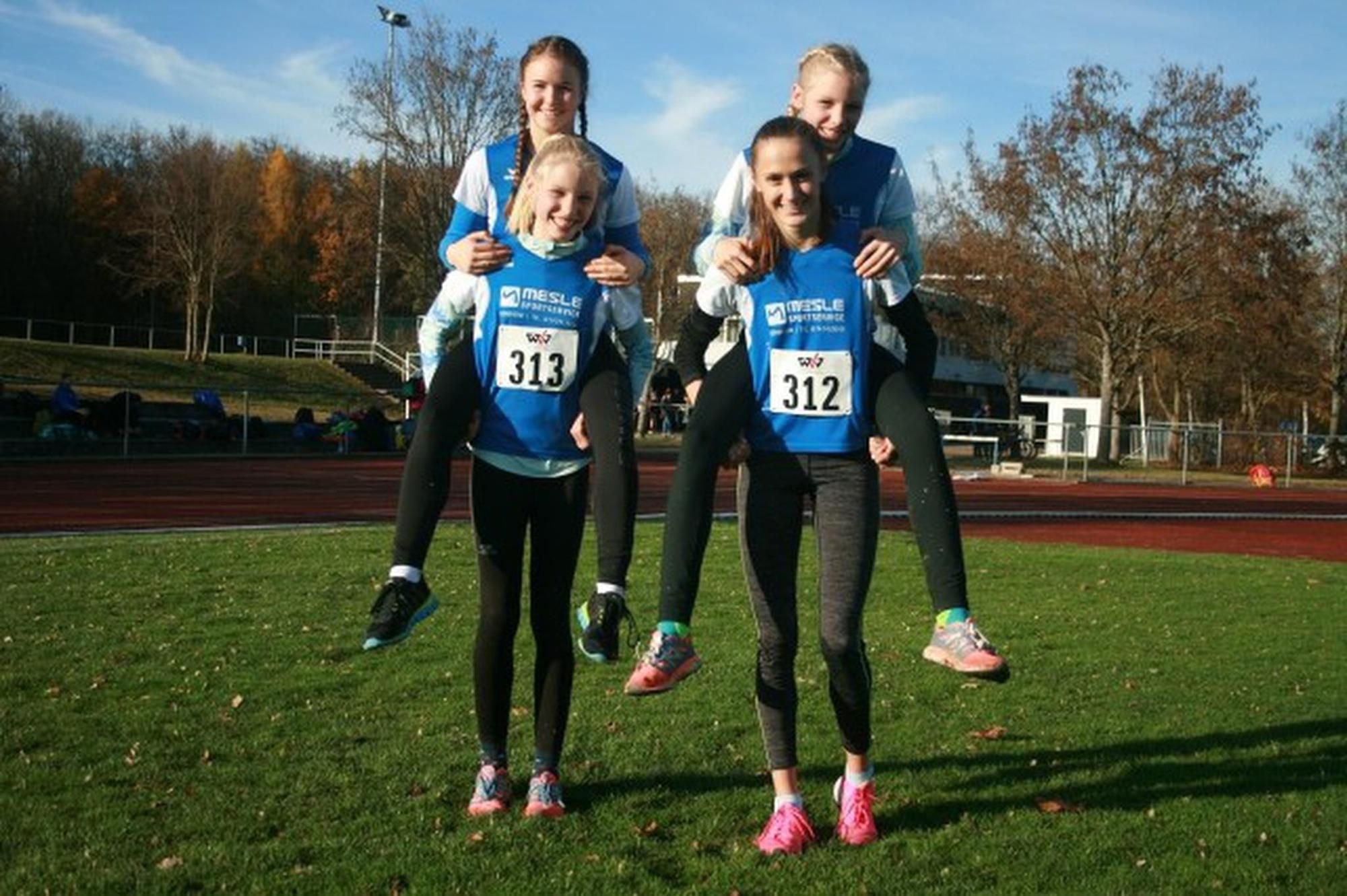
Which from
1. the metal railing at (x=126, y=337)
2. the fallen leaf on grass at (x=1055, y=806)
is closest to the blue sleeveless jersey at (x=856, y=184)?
the fallen leaf on grass at (x=1055, y=806)

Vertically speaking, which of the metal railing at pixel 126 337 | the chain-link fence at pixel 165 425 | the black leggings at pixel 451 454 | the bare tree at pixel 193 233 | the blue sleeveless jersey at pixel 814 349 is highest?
the bare tree at pixel 193 233

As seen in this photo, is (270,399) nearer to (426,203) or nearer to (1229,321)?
(426,203)

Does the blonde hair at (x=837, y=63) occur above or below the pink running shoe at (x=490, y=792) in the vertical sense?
above

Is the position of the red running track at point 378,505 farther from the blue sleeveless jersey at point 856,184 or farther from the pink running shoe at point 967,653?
the pink running shoe at point 967,653

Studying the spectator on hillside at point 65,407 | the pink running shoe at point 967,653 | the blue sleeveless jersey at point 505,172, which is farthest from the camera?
the spectator on hillside at point 65,407

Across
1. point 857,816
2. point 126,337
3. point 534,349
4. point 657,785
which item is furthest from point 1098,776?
point 126,337

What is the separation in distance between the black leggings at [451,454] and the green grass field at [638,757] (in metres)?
0.96

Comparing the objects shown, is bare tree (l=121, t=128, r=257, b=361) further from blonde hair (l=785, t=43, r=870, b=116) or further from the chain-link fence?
blonde hair (l=785, t=43, r=870, b=116)

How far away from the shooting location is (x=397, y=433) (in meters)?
32.0

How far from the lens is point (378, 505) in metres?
18.5

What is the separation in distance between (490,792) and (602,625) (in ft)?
3.03

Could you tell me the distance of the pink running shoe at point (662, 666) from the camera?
4.06 m

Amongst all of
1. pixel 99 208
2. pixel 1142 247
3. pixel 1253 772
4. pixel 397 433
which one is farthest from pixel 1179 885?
pixel 99 208

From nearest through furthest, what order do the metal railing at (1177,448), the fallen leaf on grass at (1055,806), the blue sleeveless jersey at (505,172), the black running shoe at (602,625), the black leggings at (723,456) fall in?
the black leggings at (723,456)
the black running shoe at (602,625)
the blue sleeveless jersey at (505,172)
the fallen leaf on grass at (1055,806)
the metal railing at (1177,448)
